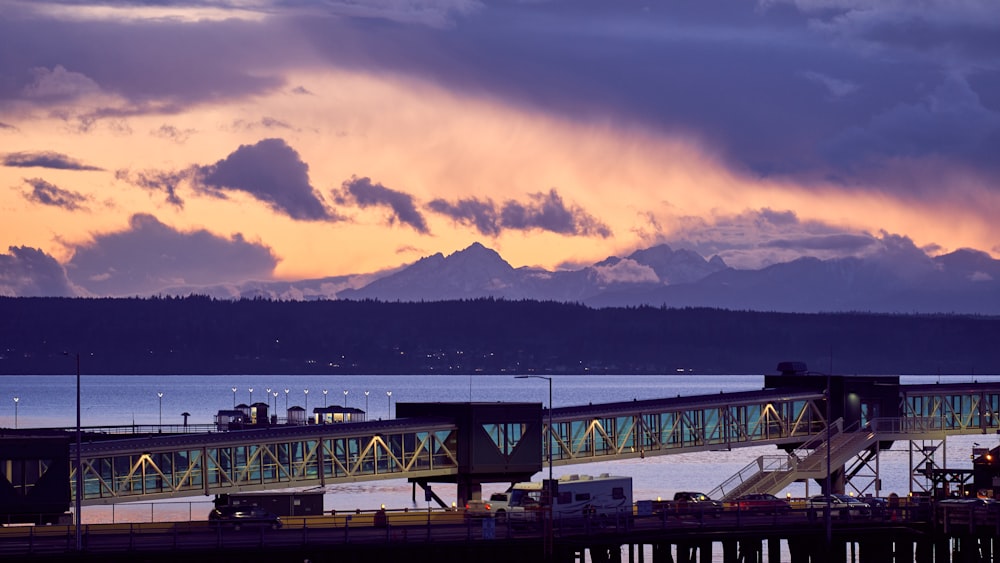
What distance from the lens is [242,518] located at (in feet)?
271

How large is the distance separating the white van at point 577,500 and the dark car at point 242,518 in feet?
35.9

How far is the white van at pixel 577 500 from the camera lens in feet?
279

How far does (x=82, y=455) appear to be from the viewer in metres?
89.0

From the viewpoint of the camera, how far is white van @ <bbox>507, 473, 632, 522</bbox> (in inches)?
3344

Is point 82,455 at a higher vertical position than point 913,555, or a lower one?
higher

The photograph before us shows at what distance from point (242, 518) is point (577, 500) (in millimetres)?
17199

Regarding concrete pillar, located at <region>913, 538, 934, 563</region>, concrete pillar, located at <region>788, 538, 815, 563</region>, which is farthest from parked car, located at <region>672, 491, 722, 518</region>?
concrete pillar, located at <region>913, 538, 934, 563</region>

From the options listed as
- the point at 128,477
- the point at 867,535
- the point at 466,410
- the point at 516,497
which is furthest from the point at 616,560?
the point at 128,477

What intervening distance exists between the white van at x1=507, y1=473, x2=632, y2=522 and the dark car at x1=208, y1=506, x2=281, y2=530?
35.9 feet

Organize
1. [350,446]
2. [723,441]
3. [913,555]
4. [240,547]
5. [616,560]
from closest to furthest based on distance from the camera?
[240,547] < [616,560] < [913,555] < [350,446] < [723,441]

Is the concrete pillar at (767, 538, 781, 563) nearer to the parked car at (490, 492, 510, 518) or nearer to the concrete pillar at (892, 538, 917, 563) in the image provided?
the concrete pillar at (892, 538, 917, 563)

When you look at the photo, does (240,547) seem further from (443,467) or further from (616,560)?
(443,467)

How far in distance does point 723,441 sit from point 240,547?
181 feet

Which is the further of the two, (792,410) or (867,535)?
(792,410)
